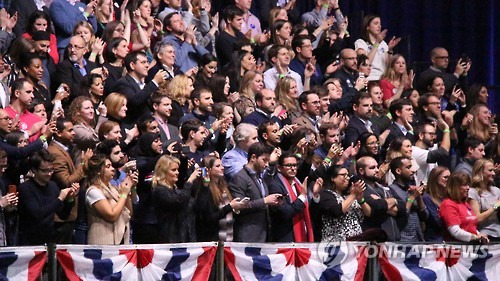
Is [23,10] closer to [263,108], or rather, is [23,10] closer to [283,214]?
[263,108]

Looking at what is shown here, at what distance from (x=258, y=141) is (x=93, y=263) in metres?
2.69

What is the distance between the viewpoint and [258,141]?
11.4 meters

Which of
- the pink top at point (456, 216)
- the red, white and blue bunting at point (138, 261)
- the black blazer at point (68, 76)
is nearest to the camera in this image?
the red, white and blue bunting at point (138, 261)

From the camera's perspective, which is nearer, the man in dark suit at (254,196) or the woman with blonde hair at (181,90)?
the man in dark suit at (254,196)

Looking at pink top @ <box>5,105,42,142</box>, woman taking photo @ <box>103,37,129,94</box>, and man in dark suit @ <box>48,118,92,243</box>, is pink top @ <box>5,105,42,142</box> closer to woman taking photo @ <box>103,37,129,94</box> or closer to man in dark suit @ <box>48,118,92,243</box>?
man in dark suit @ <box>48,118,92,243</box>

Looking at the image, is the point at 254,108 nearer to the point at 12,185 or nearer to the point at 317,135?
the point at 317,135

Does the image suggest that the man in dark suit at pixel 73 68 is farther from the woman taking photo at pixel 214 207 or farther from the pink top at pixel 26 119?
the woman taking photo at pixel 214 207

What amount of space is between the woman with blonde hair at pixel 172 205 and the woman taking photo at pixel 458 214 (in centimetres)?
237

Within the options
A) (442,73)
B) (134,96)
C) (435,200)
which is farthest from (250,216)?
(442,73)

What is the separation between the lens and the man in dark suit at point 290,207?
418 inches

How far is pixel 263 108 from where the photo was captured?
12367 millimetres

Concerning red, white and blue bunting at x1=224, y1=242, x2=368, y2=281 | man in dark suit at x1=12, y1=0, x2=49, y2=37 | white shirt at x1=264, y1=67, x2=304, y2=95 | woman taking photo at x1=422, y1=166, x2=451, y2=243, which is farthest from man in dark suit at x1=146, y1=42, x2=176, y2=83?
red, white and blue bunting at x1=224, y1=242, x2=368, y2=281

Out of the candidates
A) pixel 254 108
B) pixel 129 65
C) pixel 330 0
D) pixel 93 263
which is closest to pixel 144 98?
pixel 129 65

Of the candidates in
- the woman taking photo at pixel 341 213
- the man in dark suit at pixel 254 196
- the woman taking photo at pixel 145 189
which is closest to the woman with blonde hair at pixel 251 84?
the man in dark suit at pixel 254 196
